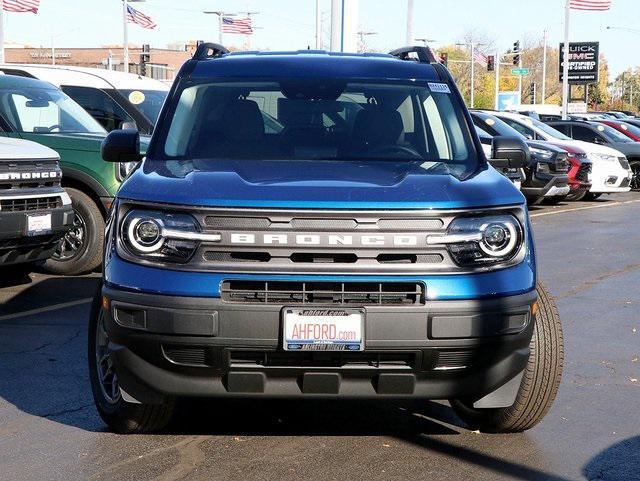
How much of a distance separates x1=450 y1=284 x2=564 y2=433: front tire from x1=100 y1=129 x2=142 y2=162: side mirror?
6.89 ft

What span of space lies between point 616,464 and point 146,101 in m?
11.3

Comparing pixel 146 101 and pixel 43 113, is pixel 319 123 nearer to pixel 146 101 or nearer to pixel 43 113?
pixel 43 113

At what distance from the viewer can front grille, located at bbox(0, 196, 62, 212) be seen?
950 cm

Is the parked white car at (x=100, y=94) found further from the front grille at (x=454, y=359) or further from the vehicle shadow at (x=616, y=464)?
the front grille at (x=454, y=359)

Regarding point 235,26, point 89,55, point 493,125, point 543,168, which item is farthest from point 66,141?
point 89,55

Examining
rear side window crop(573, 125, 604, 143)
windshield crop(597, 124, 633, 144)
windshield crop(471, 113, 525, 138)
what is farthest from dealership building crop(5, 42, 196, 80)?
windshield crop(471, 113, 525, 138)

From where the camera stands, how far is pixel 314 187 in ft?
16.0

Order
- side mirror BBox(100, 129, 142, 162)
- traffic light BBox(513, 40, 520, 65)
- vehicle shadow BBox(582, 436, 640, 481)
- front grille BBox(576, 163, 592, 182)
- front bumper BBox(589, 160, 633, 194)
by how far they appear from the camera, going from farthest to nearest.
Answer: traffic light BBox(513, 40, 520, 65) < front bumper BBox(589, 160, 633, 194) < front grille BBox(576, 163, 592, 182) < side mirror BBox(100, 129, 142, 162) < vehicle shadow BBox(582, 436, 640, 481)

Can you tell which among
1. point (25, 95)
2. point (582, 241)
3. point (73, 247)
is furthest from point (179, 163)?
point (582, 241)

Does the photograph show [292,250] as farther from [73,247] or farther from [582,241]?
[582,241]

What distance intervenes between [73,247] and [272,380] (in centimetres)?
680

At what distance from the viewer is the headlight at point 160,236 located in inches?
188

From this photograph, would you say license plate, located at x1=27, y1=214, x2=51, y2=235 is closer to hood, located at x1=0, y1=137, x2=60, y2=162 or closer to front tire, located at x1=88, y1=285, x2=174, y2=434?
hood, located at x1=0, y1=137, x2=60, y2=162

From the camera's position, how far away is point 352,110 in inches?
241
